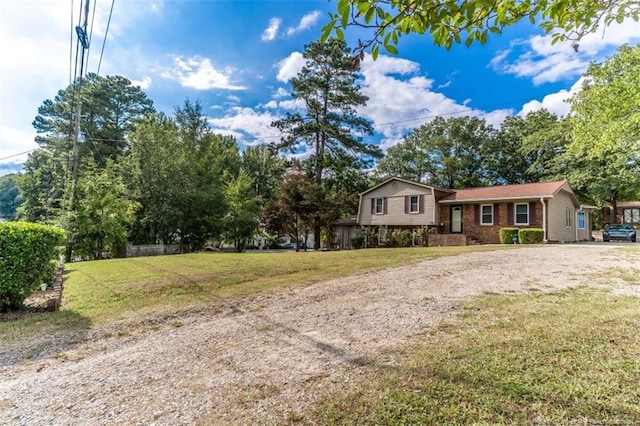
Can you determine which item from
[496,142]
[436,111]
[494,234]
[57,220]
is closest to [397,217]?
[494,234]

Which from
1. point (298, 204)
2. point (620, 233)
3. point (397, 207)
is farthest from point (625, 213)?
point (298, 204)

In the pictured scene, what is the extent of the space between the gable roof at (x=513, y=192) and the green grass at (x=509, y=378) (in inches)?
593

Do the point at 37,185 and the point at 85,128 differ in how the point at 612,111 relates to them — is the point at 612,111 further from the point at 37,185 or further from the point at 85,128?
the point at 37,185

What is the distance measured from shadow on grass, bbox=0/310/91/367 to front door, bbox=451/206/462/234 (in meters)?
19.3

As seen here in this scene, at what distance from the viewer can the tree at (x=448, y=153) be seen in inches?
1238

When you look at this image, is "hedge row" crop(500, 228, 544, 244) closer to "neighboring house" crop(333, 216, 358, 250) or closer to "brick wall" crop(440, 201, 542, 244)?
"brick wall" crop(440, 201, 542, 244)

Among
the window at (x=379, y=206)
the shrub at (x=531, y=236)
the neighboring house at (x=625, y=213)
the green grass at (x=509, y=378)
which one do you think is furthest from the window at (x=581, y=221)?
the green grass at (x=509, y=378)

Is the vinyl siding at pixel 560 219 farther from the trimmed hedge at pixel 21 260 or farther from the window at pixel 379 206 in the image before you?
the trimmed hedge at pixel 21 260

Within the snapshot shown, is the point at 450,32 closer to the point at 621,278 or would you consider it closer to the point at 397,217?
the point at 621,278

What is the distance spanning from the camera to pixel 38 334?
174 inches

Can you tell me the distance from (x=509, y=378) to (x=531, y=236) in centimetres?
1597

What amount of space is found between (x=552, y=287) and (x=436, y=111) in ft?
74.7

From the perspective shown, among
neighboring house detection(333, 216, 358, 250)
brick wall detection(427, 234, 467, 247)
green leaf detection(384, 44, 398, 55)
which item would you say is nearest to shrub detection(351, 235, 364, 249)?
neighboring house detection(333, 216, 358, 250)

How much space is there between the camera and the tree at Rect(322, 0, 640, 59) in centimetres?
202
